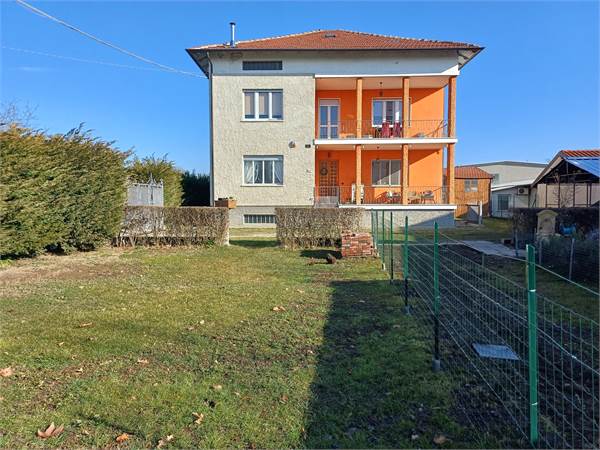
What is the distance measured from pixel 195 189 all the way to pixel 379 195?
38.0 feet

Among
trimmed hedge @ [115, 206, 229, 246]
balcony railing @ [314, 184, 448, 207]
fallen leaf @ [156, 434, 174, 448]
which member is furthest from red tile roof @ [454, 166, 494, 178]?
fallen leaf @ [156, 434, 174, 448]

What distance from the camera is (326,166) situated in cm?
2500

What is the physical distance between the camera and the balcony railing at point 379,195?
23.0m

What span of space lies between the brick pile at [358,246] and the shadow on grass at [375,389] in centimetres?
550

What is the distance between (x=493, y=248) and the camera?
44.3 feet

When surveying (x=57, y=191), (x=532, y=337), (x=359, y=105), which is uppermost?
(x=359, y=105)

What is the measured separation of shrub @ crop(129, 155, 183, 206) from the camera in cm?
2178

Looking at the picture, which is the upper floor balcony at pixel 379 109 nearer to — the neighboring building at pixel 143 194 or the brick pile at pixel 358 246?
the neighboring building at pixel 143 194

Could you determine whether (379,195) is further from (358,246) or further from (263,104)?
(358,246)

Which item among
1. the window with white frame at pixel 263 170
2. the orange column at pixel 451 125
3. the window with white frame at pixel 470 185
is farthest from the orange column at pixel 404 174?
the window with white frame at pixel 470 185

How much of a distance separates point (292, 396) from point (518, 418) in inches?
67.1

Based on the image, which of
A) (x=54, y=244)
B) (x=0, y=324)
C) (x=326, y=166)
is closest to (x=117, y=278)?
(x=0, y=324)

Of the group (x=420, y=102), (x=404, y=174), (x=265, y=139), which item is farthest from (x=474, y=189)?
(x=265, y=139)

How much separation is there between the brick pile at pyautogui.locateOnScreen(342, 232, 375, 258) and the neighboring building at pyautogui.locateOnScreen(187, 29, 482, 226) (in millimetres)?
10833
